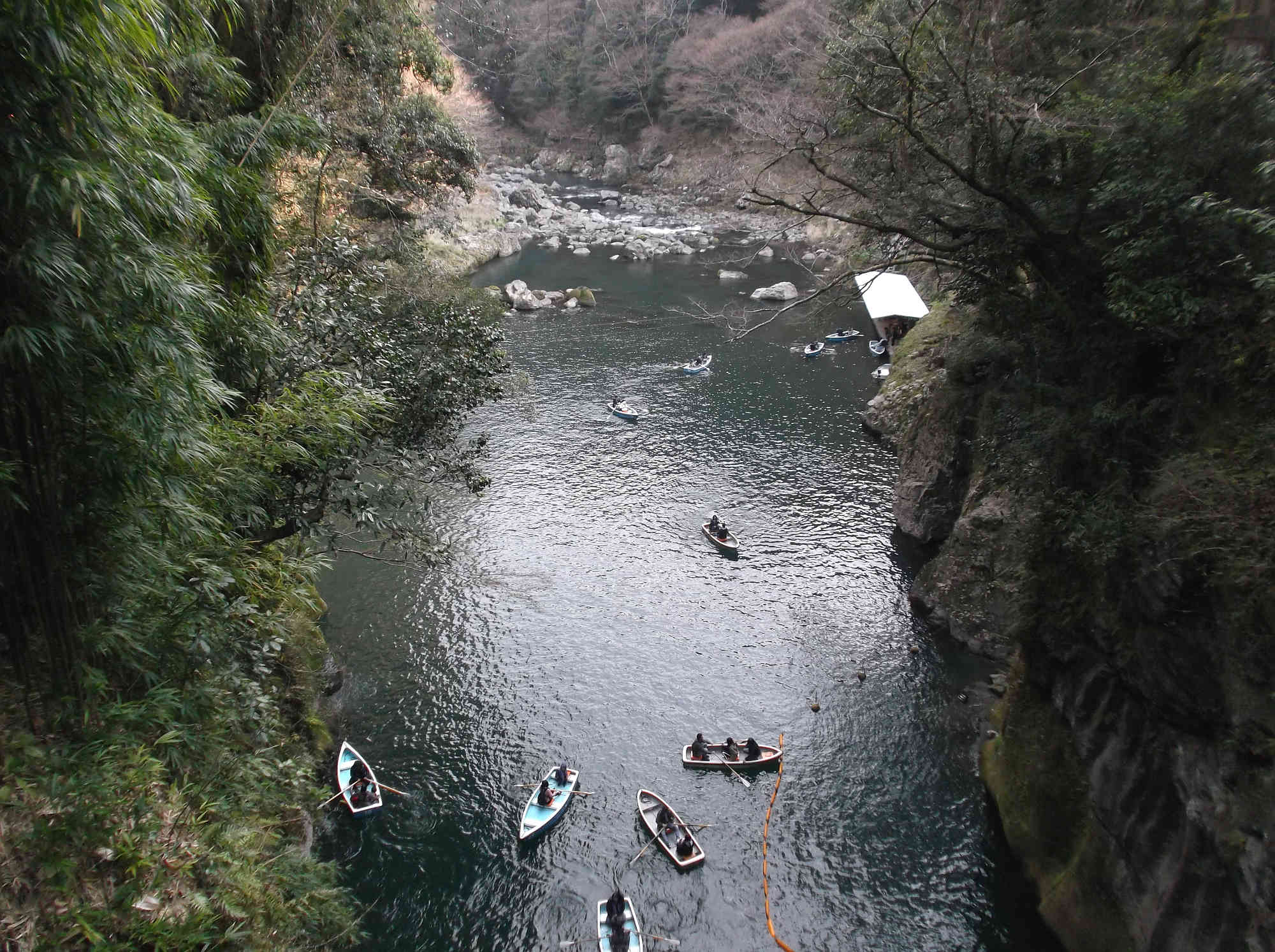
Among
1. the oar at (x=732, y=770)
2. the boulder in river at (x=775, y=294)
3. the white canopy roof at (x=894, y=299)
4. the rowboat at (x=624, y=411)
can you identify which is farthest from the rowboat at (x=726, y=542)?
the boulder in river at (x=775, y=294)

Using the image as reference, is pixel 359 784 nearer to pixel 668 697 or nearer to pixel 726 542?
pixel 668 697

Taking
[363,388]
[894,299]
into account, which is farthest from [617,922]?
[894,299]

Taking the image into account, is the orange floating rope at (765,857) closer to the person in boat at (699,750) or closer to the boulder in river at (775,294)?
the person in boat at (699,750)

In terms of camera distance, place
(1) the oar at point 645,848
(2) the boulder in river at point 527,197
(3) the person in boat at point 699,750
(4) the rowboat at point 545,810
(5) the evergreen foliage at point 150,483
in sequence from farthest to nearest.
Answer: (2) the boulder in river at point 527,197
(3) the person in boat at point 699,750
(4) the rowboat at point 545,810
(1) the oar at point 645,848
(5) the evergreen foliage at point 150,483

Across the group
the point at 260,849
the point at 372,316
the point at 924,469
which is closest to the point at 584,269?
the point at 924,469

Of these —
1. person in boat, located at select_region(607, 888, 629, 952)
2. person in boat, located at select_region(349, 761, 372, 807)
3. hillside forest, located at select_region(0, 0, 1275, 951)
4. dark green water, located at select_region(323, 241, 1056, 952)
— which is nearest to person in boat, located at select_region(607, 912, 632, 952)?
person in boat, located at select_region(607, 888, 629, 952)

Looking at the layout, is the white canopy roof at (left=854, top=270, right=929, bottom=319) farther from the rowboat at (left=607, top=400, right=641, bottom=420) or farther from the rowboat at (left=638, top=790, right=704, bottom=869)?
the rowboat at (left=638, top=790, right=704, bottom=869)
